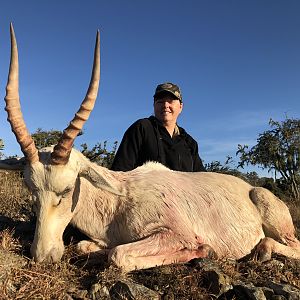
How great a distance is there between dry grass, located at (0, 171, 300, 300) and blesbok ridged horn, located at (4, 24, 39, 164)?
3.57ft

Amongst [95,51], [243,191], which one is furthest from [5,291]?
[243,191]

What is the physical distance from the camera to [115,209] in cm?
525

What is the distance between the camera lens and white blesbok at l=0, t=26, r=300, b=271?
4.53 metres

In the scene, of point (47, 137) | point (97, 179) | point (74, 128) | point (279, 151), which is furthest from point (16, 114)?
point (279, 151)

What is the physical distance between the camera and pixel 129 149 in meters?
7.03

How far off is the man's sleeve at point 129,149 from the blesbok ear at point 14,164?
1987mm

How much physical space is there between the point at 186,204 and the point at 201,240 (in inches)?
20.1

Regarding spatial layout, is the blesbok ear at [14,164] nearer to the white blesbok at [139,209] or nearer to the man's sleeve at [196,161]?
the white blesbok at [139,209]

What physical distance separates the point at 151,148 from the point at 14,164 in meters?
2.72

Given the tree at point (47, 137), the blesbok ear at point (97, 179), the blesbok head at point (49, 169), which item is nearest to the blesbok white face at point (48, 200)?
the blesbok head at point (49, 169)

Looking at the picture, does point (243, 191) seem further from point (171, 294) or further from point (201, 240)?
point (171, 294)

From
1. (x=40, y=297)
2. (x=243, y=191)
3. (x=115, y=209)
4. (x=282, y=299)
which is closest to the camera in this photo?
(x=40, y=297)

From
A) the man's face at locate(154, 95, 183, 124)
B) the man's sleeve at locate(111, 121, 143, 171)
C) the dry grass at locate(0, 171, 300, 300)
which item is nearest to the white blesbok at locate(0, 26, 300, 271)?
the dry grass at locate(0, 171, 300, 300)

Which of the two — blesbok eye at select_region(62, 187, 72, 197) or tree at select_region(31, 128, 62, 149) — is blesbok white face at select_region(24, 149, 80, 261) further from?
tree at select_region(31, 128, 62, 149)
